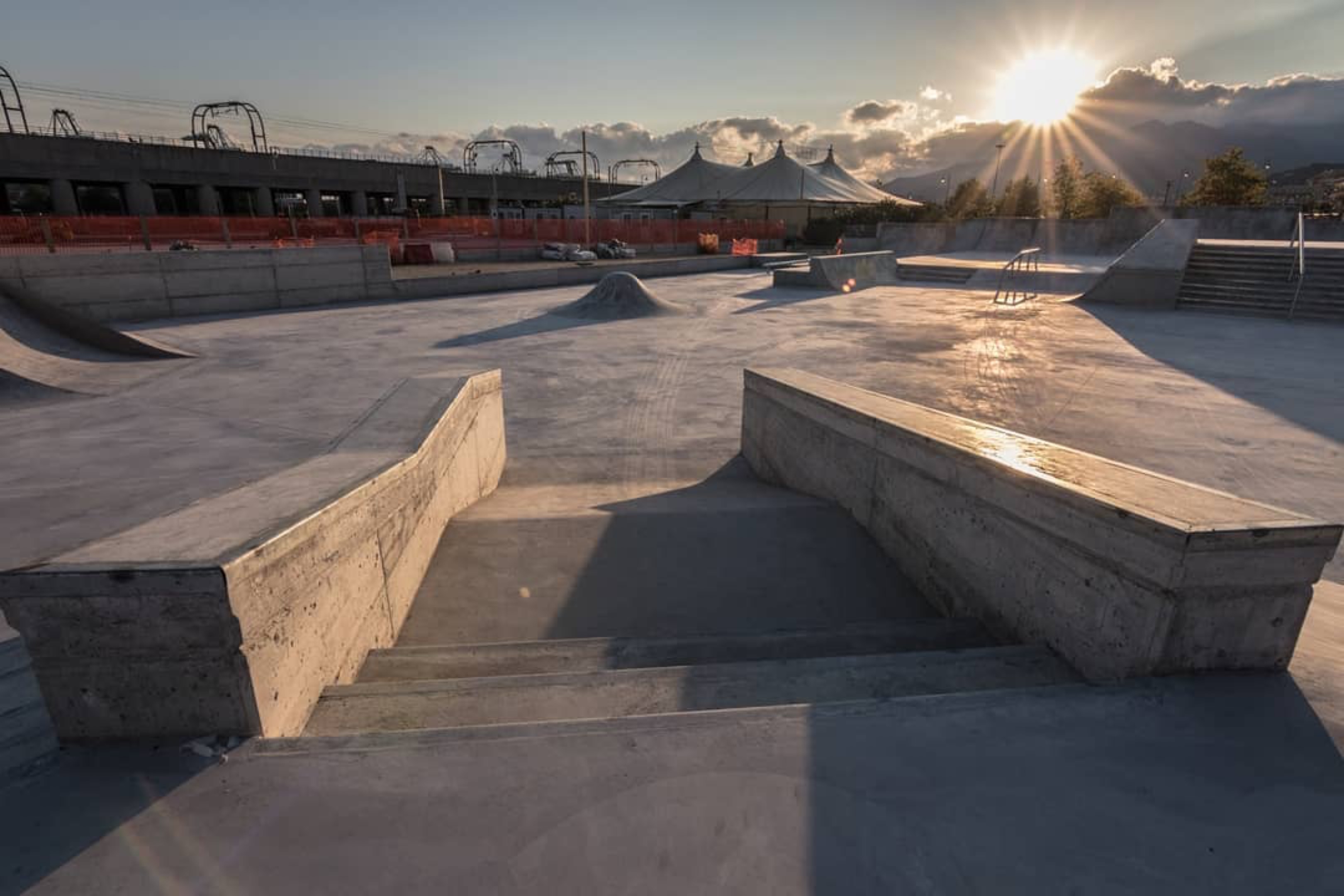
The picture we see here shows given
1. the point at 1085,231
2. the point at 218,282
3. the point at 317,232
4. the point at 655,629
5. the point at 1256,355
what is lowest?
the point at 655,629

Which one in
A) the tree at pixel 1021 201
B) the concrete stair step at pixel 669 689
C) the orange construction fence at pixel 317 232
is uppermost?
the tree at pixel 1021 201

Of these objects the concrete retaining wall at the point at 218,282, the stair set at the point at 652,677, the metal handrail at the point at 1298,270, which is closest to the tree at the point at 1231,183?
the metal handrail at the point at 1298,270

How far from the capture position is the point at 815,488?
251 inches

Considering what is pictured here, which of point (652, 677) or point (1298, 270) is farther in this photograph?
point (1298, 270)

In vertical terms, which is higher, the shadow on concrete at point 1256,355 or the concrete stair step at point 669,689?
the concrete stair step at point 669,689

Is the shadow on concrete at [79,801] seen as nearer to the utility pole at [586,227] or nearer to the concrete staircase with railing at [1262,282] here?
the concrete staircase with railing at [1262,282]

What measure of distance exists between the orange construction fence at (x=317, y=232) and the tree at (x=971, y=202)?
20.0 meters

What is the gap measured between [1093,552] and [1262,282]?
2196 centimetres

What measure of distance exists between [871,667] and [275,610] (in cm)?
254

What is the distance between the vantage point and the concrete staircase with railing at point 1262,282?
55.5 feet

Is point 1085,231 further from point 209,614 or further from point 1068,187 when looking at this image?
point 209,614

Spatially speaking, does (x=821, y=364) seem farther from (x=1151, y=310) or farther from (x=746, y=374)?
(x=1151, y=310)

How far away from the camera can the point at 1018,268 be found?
26.4 m

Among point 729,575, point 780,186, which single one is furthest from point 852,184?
point 729,575
